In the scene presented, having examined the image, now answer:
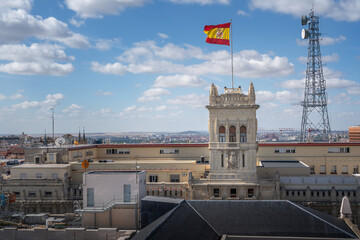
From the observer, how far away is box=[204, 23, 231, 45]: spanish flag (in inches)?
2496

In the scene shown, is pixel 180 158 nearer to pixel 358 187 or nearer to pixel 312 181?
pixel 312 181

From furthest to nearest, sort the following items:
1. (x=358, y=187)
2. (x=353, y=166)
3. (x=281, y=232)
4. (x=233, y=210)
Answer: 1. (x=353, y=166)
2. (x=358, y=187)
3. (x=233, y=210)
4. (x=281, y=232)

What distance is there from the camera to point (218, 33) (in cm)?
6366

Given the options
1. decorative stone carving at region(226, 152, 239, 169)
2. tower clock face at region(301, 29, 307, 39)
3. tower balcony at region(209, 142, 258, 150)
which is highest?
tower clock face at region(301, 29, 307, 39)

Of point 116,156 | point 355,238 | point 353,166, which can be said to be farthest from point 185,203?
point 353,166

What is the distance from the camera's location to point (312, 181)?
202 ft

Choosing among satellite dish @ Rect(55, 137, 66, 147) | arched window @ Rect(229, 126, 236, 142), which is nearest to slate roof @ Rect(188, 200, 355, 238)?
arched window @ Rect(229, 126, 236, 142)

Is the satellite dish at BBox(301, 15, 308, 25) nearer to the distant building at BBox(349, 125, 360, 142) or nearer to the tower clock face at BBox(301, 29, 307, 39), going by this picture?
the tower clock face at BBox(301, 29, 307, 39)

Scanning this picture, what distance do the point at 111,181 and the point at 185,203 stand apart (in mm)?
8684

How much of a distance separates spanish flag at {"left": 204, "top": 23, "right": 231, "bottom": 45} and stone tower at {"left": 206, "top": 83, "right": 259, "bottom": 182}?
765cm

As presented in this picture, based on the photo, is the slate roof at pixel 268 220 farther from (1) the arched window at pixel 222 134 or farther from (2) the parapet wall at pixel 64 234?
(1) the arched window at pixel 222 134

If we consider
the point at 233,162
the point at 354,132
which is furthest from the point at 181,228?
the point at 354,132

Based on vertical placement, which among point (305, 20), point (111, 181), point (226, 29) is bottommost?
point (111, 181)

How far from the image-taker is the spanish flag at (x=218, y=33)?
63.4 metres
